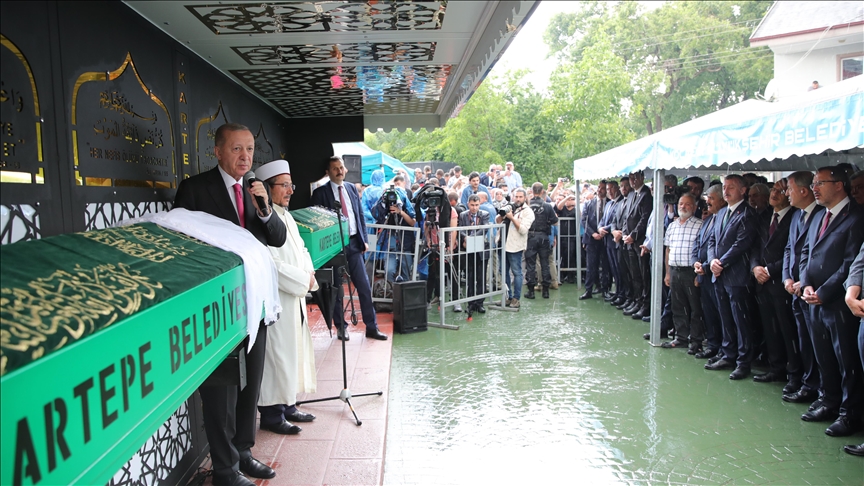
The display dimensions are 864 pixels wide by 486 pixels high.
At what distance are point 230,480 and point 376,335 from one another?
3.88 meters

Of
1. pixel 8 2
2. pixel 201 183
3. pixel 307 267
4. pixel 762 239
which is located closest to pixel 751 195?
pixel 762 239

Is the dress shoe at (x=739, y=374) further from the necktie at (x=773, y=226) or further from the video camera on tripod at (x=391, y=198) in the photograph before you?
the video camera on tripod at (x=391, y=198)

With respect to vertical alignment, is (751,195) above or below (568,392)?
above

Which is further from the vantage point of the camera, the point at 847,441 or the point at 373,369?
the point at 373,369

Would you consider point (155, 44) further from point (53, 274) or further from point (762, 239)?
point (762, 239)

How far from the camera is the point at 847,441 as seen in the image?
4219 mm

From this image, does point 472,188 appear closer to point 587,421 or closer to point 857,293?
point 587,421

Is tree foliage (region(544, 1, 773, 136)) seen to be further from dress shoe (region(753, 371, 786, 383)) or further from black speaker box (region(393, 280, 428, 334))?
dress shoe (region(753, 371, 786, 383))

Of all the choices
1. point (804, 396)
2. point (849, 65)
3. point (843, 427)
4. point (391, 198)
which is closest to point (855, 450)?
point (843, 427)

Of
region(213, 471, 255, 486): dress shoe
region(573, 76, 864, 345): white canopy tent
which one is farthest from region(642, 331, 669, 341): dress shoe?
region(213, 471, 255, 486): dress shoe

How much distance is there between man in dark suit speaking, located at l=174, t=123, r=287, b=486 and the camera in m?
2.99

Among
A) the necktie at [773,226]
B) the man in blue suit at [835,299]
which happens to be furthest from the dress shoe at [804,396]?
the necktie at [773,226]

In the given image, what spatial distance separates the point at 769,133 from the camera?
4.60 m

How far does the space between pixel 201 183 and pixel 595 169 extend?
7685 millimetres
